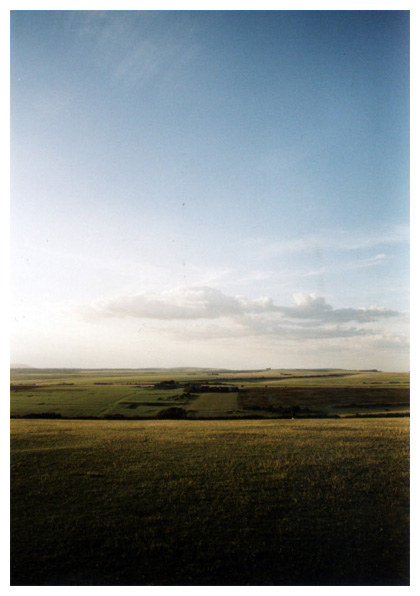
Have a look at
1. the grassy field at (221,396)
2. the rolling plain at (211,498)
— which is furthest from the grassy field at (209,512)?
the grassy field at (221,396)

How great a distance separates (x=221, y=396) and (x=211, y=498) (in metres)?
11.4

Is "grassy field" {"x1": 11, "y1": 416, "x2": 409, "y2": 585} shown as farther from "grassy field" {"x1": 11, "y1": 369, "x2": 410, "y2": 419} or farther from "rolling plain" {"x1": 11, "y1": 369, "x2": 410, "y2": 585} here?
"grassy field" {"x1": 11, "y1": 369, "x2": 410, "y2": 419}

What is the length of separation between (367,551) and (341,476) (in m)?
2.59

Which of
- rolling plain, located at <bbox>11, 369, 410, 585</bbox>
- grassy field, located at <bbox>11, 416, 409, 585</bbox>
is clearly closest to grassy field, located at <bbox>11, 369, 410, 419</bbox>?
rolling plain, located at <bbox>11, 369, 410, 585</bbox>

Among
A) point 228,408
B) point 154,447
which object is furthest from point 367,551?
point 228,408

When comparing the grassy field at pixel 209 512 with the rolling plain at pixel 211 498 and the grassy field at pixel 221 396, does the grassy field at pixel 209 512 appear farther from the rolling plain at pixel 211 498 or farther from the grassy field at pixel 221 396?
the grassy field at pixel 221 396

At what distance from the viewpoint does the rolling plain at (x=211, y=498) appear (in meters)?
5.70

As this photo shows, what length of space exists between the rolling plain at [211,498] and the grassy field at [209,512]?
3cm

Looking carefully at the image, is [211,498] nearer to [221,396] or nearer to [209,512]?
[209,512]

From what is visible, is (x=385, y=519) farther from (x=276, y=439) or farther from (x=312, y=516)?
(x=276, y=439)

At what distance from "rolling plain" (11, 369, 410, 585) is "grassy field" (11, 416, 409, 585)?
3 cm

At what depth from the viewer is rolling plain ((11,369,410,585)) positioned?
224 inches

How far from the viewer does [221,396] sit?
18875 millimetres

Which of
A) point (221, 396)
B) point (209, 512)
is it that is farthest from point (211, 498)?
point (221, 396)
